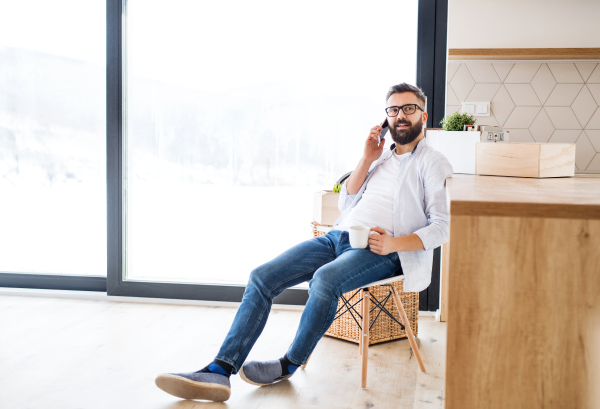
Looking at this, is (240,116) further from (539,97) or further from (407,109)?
(539,97)

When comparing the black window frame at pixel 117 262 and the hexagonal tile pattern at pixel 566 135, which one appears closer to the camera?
the hexagonal tile pattern at pixel 566 135

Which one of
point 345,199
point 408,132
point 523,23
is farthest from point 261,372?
point 523,23

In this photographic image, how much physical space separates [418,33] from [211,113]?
1.23 meters

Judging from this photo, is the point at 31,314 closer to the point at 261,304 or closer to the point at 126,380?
the point at 126,380

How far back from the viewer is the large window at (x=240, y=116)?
2799mm

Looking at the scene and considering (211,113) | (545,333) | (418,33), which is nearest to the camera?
(545,333)

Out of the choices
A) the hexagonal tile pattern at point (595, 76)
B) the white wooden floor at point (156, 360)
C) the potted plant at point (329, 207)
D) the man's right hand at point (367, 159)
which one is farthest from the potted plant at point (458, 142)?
the white wooden floor at point (156, 360)

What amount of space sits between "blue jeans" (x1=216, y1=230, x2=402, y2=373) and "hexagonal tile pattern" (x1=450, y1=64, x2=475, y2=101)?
104 cm

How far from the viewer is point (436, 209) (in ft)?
6.10

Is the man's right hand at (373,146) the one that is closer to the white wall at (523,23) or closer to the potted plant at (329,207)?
the potted plant at (329,207)

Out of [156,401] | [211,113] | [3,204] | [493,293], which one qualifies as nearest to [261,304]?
[156,401]

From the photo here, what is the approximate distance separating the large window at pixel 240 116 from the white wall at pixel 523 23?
1.07ft

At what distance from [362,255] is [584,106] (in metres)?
1.40

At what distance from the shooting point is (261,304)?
1.85 meters
